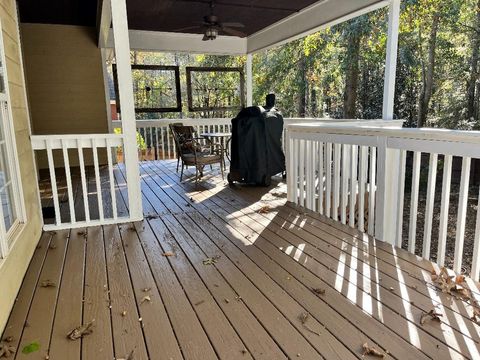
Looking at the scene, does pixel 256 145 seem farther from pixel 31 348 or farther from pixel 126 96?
pixel 31 348

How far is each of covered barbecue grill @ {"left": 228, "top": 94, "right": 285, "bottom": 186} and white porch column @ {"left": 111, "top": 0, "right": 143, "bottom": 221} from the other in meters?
1.84

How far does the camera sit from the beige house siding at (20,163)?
2301 mm

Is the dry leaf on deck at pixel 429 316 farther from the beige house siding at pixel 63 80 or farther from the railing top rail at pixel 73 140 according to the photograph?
the beige house siding at pixel 63 80


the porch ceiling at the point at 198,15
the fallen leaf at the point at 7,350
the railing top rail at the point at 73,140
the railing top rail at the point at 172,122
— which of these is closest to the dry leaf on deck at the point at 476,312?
the fallen leaf at the point at 7,350

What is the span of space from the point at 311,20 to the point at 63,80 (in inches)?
194

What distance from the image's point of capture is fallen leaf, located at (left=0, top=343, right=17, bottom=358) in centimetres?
169

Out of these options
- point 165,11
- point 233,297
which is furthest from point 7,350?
point 165,11

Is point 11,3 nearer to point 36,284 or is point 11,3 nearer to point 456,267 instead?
point 36,284

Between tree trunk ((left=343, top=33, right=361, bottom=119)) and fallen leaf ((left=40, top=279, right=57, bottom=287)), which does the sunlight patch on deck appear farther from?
tree trunk ((left=343, top=33, right=361, bottom=119))

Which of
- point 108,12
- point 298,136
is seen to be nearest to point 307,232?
point 298,136

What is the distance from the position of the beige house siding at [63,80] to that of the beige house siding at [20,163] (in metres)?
4.05

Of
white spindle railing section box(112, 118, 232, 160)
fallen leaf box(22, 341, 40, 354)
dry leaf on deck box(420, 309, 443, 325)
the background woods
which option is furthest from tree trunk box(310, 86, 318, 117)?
fallen leaf box(22, 341, 40, 354)

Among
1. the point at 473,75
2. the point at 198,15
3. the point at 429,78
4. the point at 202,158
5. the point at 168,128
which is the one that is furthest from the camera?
the point at 429,78

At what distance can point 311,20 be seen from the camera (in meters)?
5.89
